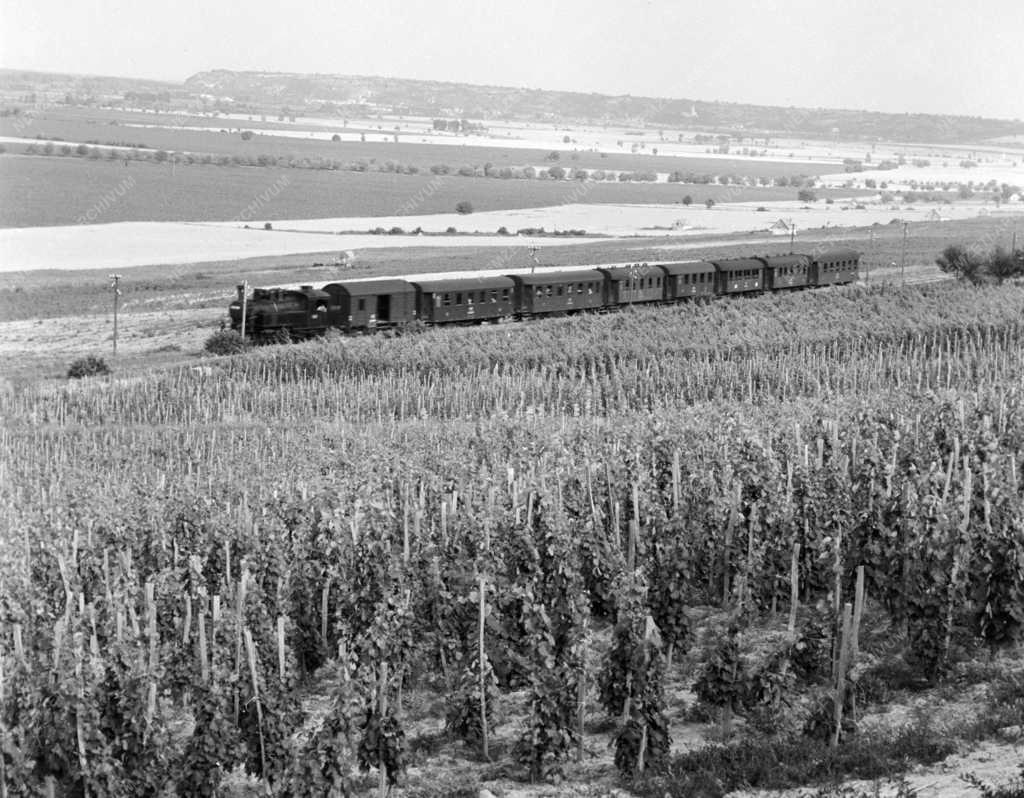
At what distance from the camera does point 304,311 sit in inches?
1794

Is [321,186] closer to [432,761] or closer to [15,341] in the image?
[15,341]

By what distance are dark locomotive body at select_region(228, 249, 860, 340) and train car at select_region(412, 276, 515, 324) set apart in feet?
0.11

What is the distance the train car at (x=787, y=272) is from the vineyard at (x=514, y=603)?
37.2 m

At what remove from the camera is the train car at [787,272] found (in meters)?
61.8

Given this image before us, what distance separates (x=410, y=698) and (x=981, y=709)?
5.45 m

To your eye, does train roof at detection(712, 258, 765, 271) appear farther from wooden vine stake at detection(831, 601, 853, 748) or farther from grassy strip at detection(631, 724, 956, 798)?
grassy strip at detection(631, 724, 956, 798)

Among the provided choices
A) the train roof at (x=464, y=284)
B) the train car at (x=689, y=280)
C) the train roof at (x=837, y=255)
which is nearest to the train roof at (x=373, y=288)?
the train roof at (x=464, y=284)

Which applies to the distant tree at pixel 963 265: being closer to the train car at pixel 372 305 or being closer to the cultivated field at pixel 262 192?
the train car at pixel 372 305

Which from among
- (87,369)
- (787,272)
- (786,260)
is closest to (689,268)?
(787,272)

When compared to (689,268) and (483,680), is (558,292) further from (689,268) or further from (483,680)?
(483,680)

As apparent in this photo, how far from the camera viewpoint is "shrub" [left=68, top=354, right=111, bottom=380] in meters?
41.1

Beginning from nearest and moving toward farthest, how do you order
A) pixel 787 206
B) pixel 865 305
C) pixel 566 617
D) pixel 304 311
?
pixel 566 617 → pixel 304 311 → pixel 865 305 → pixel 787 206

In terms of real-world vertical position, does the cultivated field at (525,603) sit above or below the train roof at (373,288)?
above

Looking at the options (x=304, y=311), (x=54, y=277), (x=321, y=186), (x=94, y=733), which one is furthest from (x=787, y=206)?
(x=94, y=733)
